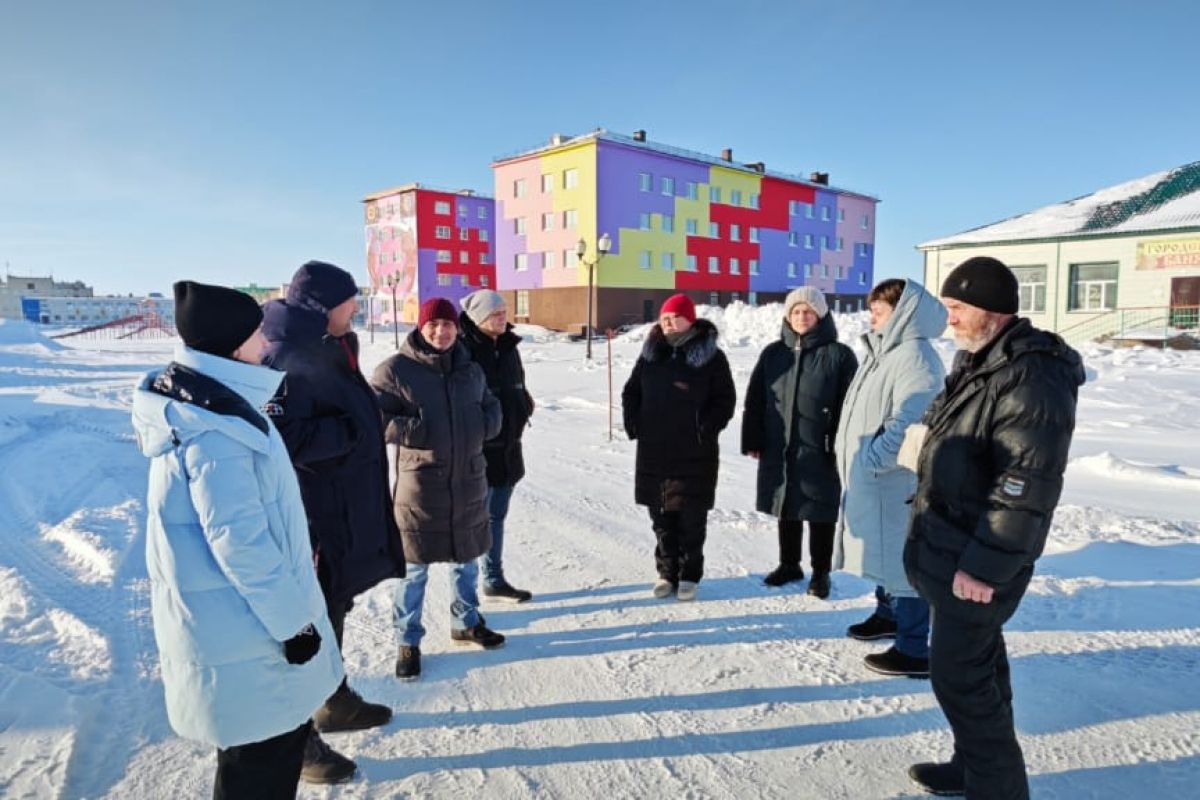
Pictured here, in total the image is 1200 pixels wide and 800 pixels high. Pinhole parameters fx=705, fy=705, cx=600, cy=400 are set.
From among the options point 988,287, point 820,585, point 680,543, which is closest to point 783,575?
point 820,585

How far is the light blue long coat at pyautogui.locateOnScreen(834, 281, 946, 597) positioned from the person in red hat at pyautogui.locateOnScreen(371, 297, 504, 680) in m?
1.95

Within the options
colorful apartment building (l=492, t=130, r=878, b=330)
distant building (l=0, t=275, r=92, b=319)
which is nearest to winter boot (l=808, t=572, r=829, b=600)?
colorful apartment building (l=492, t=130, r=878, b=330)

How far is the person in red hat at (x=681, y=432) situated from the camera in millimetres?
4371

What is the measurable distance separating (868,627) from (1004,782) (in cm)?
161

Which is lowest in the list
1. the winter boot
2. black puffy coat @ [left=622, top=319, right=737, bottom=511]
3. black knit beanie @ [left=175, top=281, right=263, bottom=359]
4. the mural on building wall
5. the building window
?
the winter boot

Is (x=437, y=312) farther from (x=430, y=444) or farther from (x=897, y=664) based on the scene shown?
(x=897, y=664)

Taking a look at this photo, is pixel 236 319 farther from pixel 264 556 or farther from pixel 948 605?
pixel 948 605

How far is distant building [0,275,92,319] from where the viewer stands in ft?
247

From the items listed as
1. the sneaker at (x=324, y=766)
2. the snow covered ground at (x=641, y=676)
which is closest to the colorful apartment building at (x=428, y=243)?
the snow covered ground at (x=641, y=676)

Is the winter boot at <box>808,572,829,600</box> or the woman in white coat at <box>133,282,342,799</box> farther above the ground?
the woman in white coat at <box>133,282,342,799</box>

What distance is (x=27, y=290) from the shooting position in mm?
87188

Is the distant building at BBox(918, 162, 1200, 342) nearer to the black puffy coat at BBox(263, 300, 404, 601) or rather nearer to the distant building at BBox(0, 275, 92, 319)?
the black puffy coat at BBox(263, 300, 404, 601)

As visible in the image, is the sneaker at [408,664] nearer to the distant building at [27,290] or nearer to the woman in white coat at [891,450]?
the woman in white coat at [891,450]

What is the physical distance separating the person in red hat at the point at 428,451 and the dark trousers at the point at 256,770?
4.40 ft
